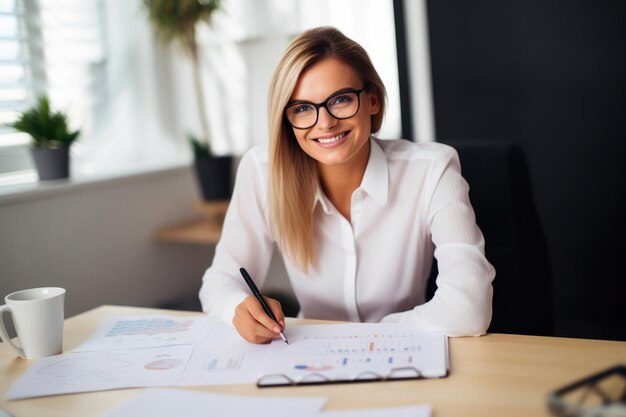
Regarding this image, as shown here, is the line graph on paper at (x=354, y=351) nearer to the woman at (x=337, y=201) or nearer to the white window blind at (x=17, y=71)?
the woman at (x=337, y=201)

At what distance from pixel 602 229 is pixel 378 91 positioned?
1.22 meters

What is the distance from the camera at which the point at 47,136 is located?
2.09 meters

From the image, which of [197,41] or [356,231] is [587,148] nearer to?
[356,231]

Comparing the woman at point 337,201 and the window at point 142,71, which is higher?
the window at point 142,71

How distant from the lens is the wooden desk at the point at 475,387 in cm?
81

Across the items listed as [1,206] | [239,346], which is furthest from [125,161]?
[239,346]

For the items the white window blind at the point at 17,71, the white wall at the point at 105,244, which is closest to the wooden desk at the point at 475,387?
the white wall at the point at 105,244

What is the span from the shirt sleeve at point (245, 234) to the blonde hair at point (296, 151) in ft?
0.15

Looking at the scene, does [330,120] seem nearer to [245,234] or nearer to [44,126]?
[245,234]

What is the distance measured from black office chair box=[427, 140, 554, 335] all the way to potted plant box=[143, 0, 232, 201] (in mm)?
1380

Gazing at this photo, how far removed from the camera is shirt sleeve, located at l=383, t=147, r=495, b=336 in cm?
106

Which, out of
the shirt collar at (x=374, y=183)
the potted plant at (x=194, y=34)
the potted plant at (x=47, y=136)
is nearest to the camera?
the shirt collar at (x=374, y=183)

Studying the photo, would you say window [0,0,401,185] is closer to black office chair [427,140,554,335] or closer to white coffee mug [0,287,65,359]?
black office chair [427,140,554,335]

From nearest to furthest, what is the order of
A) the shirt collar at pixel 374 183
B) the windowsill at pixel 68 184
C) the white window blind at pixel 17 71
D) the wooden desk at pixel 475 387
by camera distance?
the wooden desk at pixel 475 387
the shirt collar at pixel 374 183
the windowsill at pixel 68 184
the white window blind at pixel 17 71
